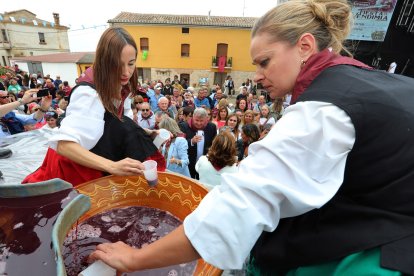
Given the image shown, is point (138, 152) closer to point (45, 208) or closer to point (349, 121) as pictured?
point (45, 208)

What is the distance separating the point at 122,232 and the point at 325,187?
104 centimetres

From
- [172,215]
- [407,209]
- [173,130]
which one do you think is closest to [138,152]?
[172,215]

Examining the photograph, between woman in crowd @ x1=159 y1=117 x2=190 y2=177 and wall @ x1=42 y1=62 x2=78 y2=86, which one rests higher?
woman in crowd @ x1=159 y1=117 x2=190 y2=177

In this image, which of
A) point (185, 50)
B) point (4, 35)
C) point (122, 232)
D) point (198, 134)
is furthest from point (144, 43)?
point (122, 232)

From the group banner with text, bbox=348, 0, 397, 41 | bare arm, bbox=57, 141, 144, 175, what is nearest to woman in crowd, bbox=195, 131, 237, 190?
bare arm, bbox=57, 141, 144, 175

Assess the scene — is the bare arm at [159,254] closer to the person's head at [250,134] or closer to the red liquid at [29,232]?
the red liquid at [29,232]

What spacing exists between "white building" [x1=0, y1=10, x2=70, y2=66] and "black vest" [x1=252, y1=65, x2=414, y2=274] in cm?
3615

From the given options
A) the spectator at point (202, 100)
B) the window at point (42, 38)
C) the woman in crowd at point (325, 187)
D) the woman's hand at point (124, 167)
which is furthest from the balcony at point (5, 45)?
the woman in crowd at point (325, 187)

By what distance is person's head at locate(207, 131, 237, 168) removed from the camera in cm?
273


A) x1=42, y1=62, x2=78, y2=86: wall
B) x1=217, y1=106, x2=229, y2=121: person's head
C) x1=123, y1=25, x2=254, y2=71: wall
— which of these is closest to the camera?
x1=217, y1=106, x2=229, y2=121: person's head

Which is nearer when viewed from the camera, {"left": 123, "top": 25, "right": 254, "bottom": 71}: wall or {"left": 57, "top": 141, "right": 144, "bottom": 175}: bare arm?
{"left": 57, "top": 141, "right": 144, "bottom": 175}: bare arm

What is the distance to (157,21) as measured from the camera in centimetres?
2158

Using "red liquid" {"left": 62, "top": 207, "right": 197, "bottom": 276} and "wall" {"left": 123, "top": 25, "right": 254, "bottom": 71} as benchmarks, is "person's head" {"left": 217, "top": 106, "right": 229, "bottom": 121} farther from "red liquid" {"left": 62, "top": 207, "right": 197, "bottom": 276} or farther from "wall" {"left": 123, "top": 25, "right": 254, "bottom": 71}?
"wall" {"left": 123, "top": 25, "right": 254, "bottom": 71}

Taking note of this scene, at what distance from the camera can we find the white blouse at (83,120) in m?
1.20
